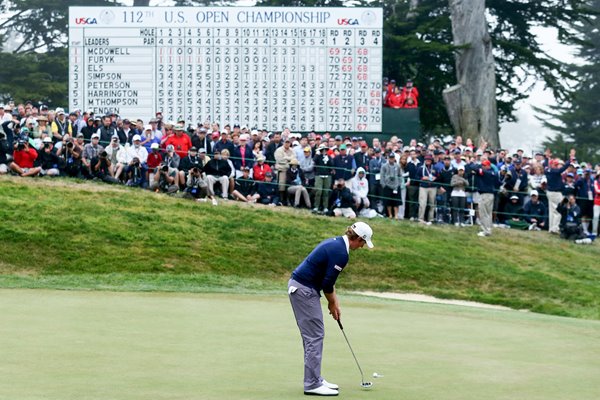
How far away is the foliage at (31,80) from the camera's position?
4956cm

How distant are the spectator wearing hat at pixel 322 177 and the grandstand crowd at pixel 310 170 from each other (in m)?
0.03

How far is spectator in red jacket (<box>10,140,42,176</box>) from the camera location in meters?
29.5

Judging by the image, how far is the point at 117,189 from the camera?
1201 inches

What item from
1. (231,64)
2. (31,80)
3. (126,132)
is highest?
(231,64)

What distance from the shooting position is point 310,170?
104 feet

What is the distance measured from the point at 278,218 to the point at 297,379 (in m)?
17.9

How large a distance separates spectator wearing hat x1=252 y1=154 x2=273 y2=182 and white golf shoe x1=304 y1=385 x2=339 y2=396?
19399 millimetres

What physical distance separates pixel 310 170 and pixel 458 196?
4.22 m

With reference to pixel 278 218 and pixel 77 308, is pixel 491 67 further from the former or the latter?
pixel 77 308

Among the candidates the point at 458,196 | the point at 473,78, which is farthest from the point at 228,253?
the point at 473,78

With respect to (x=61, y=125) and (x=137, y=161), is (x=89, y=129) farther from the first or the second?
(x=137, y=161)

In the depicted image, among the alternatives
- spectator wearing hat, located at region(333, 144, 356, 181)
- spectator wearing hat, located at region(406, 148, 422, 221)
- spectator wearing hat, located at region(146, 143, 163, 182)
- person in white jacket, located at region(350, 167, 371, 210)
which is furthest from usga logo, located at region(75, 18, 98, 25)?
spectator wearing hat, located at region(406, 148, 422, 221)

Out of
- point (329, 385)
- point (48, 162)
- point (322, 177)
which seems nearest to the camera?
point (329, 385)

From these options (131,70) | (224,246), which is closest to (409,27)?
(131,70)
